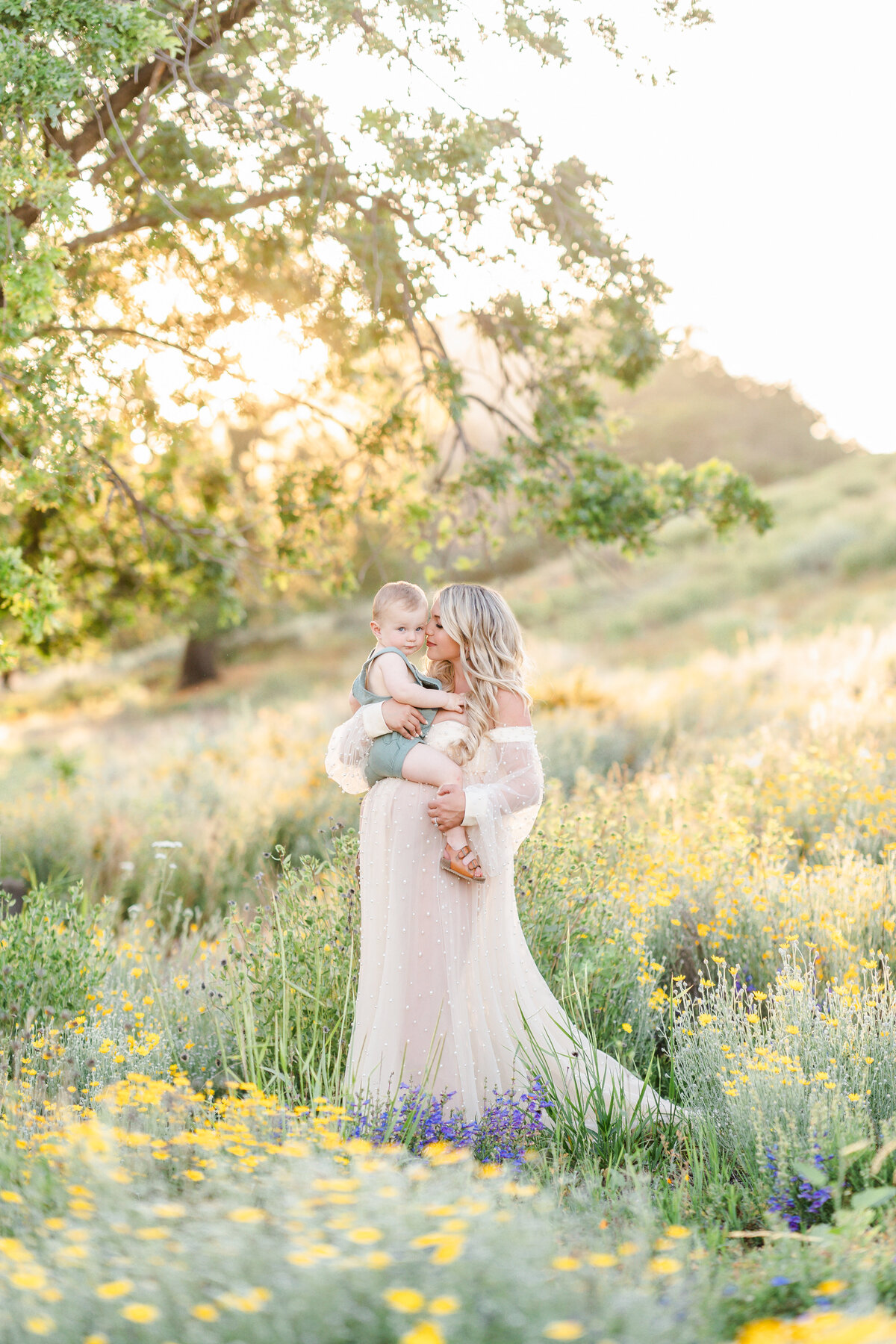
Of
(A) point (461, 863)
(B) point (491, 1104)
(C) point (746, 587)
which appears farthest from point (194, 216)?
(C) point (746, 587)

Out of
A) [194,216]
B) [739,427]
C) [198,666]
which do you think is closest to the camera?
[194,216]

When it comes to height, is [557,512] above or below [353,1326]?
above

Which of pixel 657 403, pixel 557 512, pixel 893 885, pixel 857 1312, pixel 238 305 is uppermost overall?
pixel 657 403

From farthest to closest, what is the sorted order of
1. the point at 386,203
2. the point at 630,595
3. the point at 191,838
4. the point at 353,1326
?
the point at 630,595
the point at 191,838
the point at 386,203
the point at 353,1326

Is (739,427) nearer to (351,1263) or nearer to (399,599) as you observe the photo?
(399,599)

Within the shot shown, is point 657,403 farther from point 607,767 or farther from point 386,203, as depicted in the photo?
point 386,203

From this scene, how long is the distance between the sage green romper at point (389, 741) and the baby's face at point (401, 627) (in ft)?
0.16

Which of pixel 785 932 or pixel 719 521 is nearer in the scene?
pixel 785 932

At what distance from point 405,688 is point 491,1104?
1.50 metres

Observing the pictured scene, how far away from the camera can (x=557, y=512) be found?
5844 mm

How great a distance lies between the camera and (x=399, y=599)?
359 cm

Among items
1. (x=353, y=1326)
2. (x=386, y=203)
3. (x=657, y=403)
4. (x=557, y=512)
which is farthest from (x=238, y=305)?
(x=657, y=403)

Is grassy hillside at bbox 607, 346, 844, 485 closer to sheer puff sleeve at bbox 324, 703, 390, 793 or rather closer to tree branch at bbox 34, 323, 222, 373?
tree branch at bbox 34, 323, 222, 373

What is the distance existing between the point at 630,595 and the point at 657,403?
2062 cm
